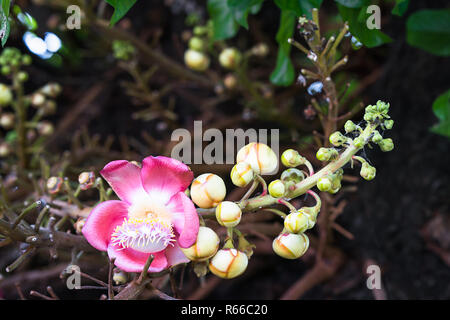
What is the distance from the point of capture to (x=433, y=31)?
728 millimetres

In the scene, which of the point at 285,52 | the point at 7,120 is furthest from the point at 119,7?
the point at 7,120

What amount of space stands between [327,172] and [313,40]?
7.8 inches

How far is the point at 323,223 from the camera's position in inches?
32.3

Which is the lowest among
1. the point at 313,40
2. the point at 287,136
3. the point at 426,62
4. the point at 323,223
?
the point at 323,223

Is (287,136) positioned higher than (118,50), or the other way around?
(118,50)

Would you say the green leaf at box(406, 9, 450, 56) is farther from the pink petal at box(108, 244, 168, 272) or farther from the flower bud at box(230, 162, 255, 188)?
the pink petal at box(108, 244, 168, 272)

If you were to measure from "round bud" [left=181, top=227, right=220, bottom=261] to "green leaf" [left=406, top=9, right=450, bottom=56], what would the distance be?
0.51 meters

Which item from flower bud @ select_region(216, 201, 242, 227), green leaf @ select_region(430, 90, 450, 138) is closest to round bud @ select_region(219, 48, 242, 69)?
green leaf @ select_region(430, 90, 450, 138)

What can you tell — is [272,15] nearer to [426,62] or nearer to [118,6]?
[426,62]

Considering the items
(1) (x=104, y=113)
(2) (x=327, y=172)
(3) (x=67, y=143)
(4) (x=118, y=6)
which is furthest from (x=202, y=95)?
(2) (x=327, y=172)

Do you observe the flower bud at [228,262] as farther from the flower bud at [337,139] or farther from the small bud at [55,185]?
the small bud at [55,185]

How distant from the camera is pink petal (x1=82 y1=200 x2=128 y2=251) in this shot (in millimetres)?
538

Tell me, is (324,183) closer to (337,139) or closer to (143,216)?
(337,139)

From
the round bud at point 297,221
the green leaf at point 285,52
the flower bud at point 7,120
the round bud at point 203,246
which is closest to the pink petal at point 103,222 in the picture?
the round bud at point 203,246
